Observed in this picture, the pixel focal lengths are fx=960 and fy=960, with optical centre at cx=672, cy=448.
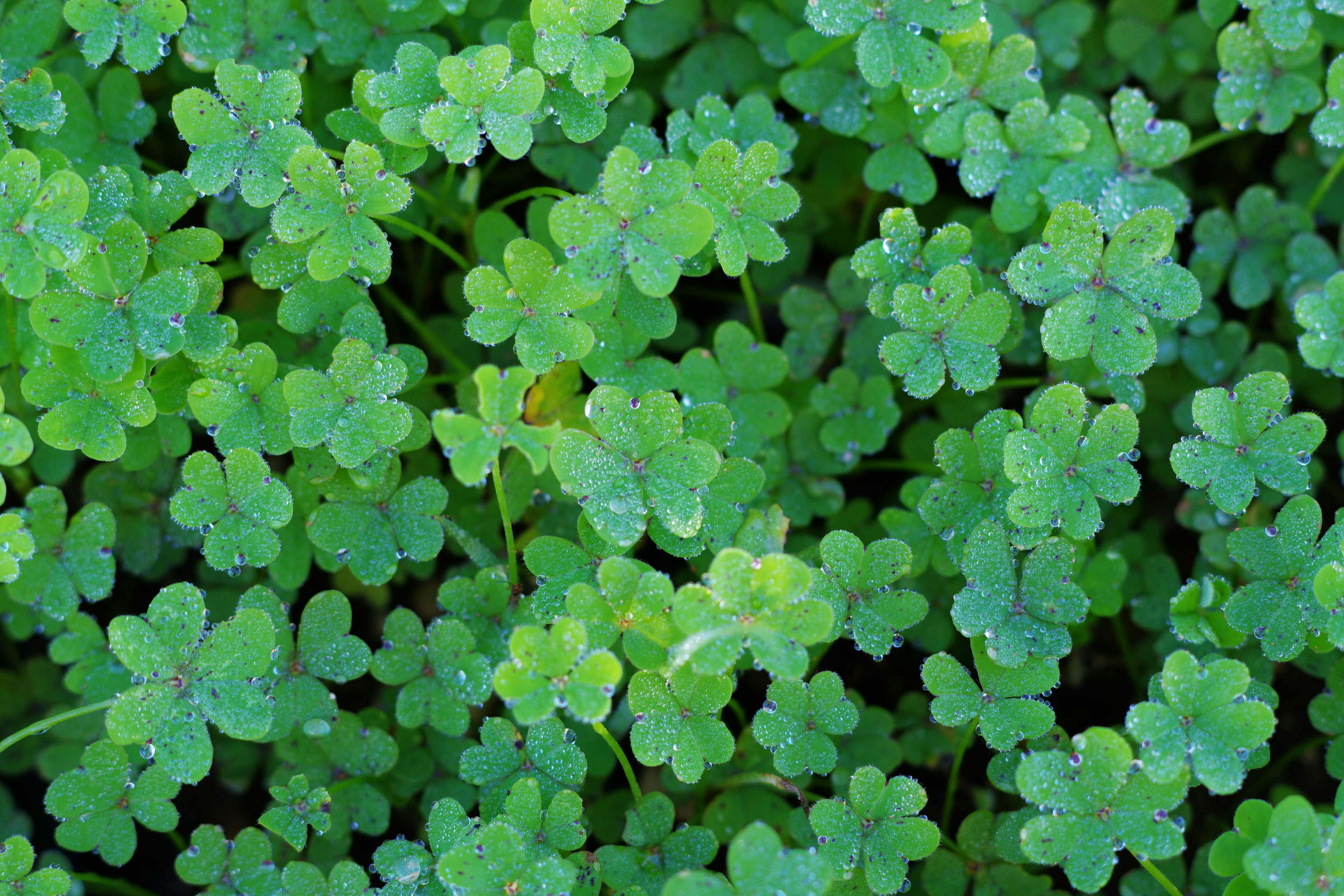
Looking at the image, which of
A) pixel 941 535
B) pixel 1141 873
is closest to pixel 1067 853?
pixel 1141 873

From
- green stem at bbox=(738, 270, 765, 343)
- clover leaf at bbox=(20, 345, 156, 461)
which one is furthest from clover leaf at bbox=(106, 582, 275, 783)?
green stem at bbox=(738, 270, 765, 343)

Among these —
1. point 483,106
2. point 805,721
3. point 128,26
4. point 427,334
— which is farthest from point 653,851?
point 128,26

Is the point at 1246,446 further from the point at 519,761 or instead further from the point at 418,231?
the point at 418,231

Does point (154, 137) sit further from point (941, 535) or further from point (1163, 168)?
point (1163, 168)

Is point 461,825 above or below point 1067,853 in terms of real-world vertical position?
below

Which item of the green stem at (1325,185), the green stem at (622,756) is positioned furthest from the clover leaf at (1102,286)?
the green stem at (622,756)

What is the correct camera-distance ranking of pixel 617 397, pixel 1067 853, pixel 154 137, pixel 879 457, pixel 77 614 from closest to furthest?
pixel 1067 853
pixel 617 397
pixel 77 614
pixel 154 137
pixel 879 457
